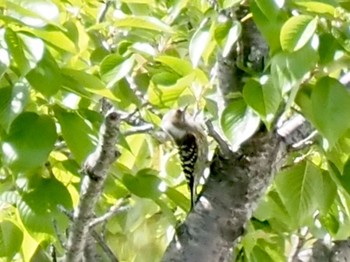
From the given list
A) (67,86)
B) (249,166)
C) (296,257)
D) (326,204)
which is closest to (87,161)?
(67,86)

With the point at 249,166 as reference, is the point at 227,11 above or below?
above

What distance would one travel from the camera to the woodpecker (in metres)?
0.95

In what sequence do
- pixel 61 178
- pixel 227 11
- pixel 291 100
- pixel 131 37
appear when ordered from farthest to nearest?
1. pixel 61 178
2. pixel 131 37
3. pixel 227 11
4. pixel 291 100

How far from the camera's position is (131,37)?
95 cm

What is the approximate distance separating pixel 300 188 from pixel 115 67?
30 cm

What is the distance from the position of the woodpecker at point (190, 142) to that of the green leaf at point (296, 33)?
234mm

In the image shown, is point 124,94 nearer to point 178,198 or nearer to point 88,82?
point 88,82

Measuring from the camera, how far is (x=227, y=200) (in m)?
0.96

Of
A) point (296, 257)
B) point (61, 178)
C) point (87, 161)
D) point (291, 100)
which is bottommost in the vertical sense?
point (296, 257)

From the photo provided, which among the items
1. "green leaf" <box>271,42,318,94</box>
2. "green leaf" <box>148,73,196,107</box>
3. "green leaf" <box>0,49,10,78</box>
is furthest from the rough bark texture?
"green leaf" <box>0,49,10,78</box>

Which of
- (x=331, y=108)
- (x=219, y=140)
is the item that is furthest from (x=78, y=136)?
(x=331, y=108)

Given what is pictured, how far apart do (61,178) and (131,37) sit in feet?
0.80

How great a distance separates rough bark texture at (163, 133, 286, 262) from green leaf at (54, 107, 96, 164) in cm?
19

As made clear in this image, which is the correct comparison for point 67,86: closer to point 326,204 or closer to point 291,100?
point 291,100
